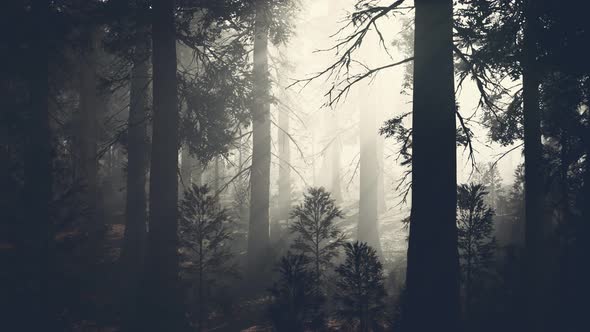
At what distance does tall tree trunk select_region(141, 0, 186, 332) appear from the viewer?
27.0ft

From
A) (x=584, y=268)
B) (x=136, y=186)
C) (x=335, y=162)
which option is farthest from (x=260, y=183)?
(x=335, y=162)

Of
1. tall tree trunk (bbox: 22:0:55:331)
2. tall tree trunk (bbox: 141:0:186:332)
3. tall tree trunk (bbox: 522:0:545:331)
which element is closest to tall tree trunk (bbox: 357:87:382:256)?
tall tree trunk (bbox: 522:0:545:331)

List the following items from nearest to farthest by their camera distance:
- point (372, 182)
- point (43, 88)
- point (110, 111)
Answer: point (43, 88)
point (372, 182)
point (110, 111)

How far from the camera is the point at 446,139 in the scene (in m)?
4.97

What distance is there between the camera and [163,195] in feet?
27.4

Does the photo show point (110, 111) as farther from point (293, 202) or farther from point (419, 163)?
point (419, 163)

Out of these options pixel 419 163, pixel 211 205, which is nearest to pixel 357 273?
pixel 419 163

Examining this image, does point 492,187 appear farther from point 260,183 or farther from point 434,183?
point 434,183

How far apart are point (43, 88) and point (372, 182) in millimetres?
12838

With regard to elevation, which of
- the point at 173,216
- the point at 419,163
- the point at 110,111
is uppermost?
the point at 110,111

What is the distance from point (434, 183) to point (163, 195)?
598 cm

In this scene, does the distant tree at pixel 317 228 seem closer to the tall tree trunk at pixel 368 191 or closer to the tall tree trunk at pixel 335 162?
the tall tree trunk at pixel 368 191

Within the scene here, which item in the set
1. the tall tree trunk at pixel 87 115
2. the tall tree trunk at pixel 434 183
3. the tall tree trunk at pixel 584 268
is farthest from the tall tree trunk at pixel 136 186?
the tall tree trunk at pixel 584 268

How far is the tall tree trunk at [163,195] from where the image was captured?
324 inches
